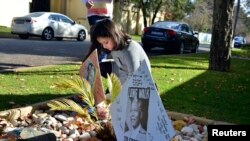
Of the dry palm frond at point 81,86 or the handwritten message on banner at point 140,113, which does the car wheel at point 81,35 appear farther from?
the handwritten message on banner at point 140,113

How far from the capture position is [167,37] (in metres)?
17.6

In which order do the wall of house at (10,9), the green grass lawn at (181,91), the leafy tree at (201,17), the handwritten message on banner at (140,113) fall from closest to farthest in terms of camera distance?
1. the handwritten message on banner at (140,113)
2. the green grass lawn at (181,91)
3. the wall of house at (10,9)
4. the leafy tree at (201,17)

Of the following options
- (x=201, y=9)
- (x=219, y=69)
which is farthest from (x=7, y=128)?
(x=201, y=9)

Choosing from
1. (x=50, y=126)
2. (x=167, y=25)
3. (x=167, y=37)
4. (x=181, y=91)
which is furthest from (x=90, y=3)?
(x=167, y=25)

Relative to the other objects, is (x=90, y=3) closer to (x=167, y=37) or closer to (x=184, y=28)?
(x=167, y=37)

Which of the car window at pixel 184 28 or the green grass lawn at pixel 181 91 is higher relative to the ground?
the car window at pixel 184 28

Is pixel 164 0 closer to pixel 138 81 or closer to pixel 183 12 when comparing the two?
pixel 183 12

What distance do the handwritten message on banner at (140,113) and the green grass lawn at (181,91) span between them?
6.67 ft

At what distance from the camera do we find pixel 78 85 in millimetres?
4656

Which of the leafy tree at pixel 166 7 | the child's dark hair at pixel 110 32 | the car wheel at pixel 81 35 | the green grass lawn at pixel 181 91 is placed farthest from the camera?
the leafy tree at pixel 166 7

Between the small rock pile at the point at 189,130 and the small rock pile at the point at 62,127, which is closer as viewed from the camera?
the small rock pile at the point at 62,127

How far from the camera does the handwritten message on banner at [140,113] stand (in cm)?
365

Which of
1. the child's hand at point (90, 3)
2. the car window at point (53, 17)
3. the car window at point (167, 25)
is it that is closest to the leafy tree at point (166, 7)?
the car window at point (53, 17)

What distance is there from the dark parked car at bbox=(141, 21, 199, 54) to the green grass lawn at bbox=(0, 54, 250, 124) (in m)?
7.52
